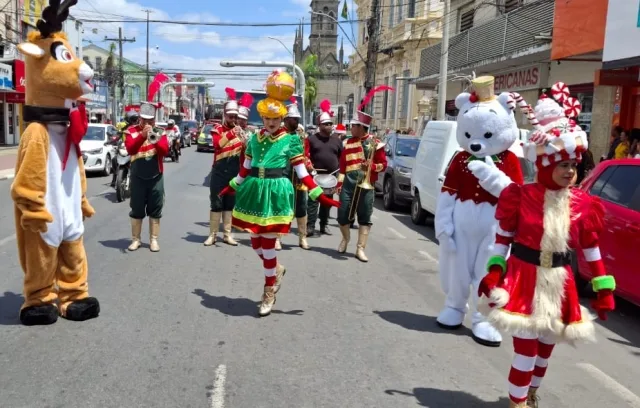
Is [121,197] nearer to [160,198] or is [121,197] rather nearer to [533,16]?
[160,198]

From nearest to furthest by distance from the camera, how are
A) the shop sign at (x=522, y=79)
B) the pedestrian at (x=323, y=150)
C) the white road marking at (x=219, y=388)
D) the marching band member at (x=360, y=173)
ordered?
the white road marking at (x=219, y=388) → the marching band member at (x=360, y=173) → the pedestrian at (x=323, y=150) → the shop sign at (x=522, y=79)

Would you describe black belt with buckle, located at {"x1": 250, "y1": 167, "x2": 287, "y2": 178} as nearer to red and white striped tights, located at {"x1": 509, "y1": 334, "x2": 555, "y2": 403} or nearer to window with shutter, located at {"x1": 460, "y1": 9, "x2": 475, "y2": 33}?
red and white striped tights, located at {"x1": 509, "y1": 334, "x2": 555, "y2": 403}


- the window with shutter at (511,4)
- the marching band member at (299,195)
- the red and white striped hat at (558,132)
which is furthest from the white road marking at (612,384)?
the window with shutter at (511,4)

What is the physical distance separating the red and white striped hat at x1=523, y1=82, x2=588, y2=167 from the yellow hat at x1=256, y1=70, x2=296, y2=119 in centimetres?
247

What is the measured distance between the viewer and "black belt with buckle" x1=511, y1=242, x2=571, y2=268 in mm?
3500

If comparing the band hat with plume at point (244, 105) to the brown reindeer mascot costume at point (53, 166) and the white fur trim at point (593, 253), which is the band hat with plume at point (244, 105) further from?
the white fur trim at point (593, 253)

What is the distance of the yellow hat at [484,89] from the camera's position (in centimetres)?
506

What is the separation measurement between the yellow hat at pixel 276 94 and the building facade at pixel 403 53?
22.3m

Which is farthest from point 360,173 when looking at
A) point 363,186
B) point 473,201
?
point 473,201

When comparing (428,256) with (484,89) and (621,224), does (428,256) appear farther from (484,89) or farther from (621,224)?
(484,89)

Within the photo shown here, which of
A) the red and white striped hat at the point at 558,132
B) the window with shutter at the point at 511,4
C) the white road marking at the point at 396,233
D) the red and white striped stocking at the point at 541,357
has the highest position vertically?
the window with shutter at the point at 511,4

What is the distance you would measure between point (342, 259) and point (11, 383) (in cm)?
485

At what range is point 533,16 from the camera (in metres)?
16.2

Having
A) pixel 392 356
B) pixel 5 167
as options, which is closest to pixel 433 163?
pixel 392 356
